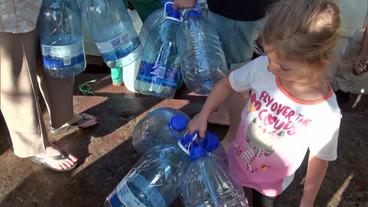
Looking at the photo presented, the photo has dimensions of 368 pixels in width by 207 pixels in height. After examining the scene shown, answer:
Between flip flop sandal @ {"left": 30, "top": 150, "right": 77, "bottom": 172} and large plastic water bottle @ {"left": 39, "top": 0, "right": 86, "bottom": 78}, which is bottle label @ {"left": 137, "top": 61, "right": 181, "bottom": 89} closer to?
large plastic water bottle @ {"left": 39, "top": 0, "right": 86, "bottom": 78}

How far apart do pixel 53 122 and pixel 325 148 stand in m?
1.66

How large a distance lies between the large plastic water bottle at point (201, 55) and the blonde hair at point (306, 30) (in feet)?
3.02

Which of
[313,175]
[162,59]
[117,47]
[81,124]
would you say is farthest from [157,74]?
[313,175]

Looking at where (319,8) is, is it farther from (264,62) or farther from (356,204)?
(356,204)

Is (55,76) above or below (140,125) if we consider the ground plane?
above

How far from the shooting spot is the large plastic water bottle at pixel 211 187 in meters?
1.87

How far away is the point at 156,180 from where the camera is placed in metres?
1.96

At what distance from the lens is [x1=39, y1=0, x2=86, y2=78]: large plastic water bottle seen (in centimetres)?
190

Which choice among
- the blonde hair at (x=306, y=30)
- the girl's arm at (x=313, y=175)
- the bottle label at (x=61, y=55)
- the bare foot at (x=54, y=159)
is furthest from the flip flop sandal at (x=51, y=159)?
the blonde hair at (x=306, y=30)

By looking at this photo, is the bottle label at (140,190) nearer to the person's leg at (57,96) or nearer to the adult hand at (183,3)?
the person's leg at (57,96)

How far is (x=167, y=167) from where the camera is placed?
77.7 inches

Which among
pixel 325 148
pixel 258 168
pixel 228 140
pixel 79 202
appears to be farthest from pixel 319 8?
pixel 79 202

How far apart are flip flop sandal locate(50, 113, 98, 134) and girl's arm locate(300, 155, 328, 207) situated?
1515mm

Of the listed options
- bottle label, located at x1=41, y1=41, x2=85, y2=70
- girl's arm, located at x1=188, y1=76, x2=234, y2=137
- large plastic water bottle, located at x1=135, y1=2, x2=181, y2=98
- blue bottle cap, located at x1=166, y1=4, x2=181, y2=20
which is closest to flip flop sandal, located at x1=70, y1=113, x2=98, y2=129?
large plastic water bottle, located at x1=135, y1=2, x2=181, y2=98
